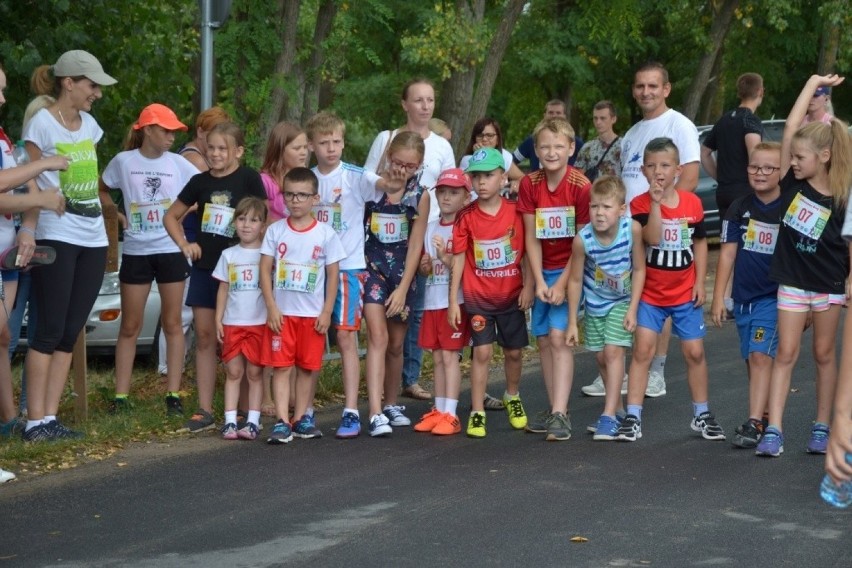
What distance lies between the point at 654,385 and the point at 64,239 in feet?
13.6

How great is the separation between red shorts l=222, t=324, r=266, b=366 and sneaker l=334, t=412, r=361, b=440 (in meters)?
0.62

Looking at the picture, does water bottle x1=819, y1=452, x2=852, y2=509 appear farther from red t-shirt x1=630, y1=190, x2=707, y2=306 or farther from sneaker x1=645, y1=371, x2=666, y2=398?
sneaker x1=645, y1=371, x2=666, y2=398

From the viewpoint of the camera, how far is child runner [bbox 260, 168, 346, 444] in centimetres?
841

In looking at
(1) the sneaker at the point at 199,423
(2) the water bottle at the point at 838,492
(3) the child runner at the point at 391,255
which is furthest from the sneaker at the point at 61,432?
(2) the water bottle at the point at 838,492

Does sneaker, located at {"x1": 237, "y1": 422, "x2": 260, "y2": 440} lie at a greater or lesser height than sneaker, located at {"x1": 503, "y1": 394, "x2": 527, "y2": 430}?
lesser

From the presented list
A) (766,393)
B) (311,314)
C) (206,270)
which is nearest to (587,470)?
(766,393)

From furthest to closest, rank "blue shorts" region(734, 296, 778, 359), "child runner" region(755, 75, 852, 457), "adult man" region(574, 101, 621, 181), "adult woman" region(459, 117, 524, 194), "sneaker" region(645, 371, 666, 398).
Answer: "adult man" region(574, 101, 621, 181) < "adult woman" region(459, 117, 524, 194) < "sneaker" region(645, 371, 666, 398) < "blue shorts" region(734, 296, 778, 359) < "child runner" region(755, 75, 852, 457)

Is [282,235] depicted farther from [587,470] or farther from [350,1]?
[350,1]

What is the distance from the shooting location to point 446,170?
28.7 ft

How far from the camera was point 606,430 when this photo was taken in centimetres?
830

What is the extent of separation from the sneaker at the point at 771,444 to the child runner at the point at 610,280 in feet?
2.96

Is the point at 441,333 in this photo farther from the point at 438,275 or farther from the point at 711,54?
the point at 711,54

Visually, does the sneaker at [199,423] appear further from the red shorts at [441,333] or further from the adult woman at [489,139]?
the adult woman at [489,139]

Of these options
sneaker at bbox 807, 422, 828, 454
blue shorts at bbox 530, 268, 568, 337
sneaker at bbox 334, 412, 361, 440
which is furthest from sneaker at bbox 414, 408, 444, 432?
sneaker at bbox 807, 422, 828, 454
